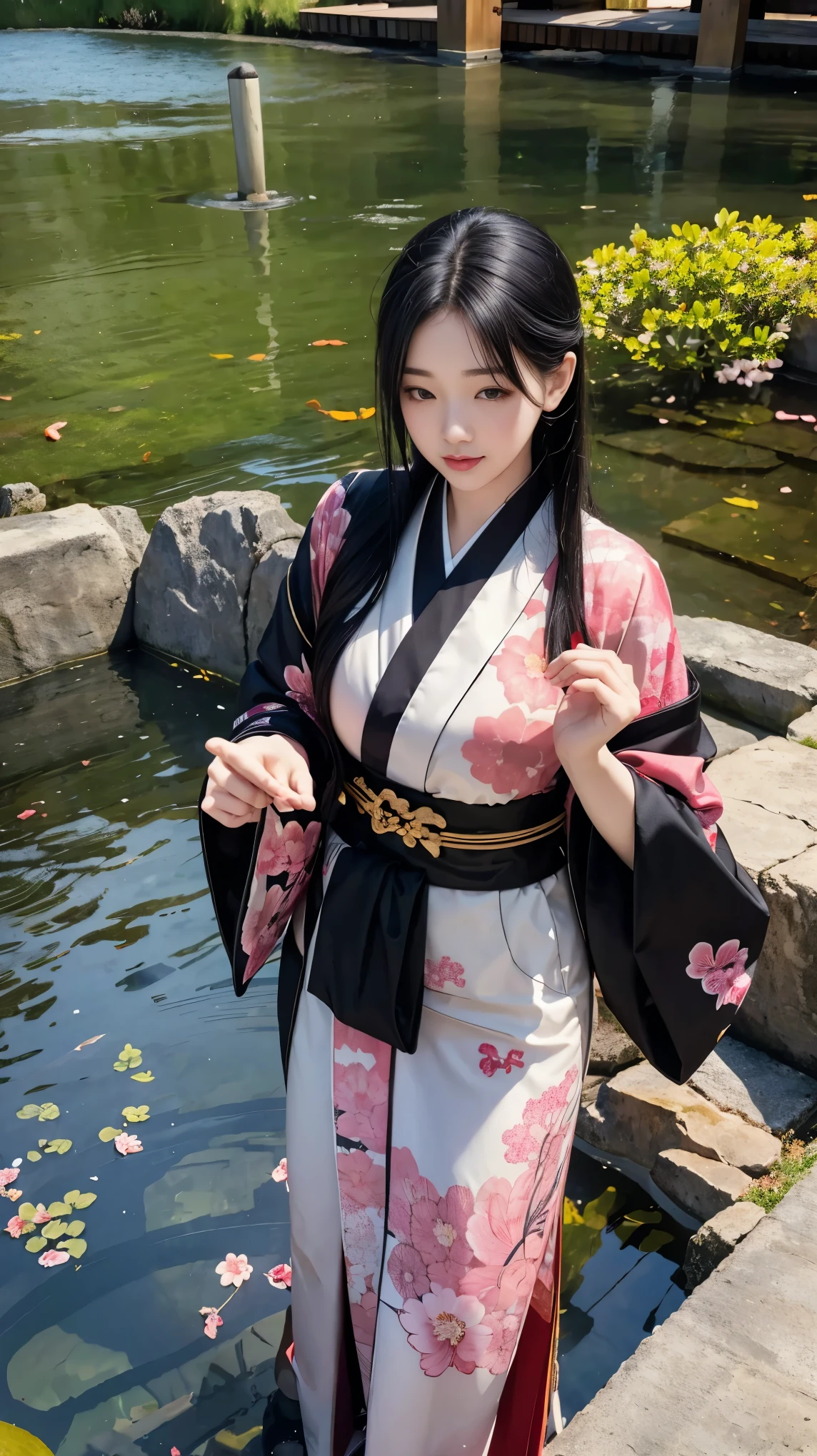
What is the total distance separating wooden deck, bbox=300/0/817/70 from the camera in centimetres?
1605

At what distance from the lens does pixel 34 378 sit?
7492 millimetres

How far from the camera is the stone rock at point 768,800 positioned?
8.50ft

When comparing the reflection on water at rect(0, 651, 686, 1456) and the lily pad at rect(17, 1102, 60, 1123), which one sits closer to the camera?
the reflection on water at rect(0, 651, 686, 1456)

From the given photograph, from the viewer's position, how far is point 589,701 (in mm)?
1443

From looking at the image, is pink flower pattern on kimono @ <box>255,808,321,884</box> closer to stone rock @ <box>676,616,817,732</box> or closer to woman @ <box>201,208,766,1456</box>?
woman @ <box>201,208,766,1456</box>

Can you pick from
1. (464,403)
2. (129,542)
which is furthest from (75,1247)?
(129,542)

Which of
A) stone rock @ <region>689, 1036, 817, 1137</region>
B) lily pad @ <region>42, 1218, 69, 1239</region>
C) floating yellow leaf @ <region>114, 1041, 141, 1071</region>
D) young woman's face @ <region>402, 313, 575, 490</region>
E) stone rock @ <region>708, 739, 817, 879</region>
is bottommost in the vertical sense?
floating yellow leaf @ <region>114, 1041, 141, 1071</region>

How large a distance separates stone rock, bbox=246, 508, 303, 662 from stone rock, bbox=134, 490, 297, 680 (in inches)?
0.8

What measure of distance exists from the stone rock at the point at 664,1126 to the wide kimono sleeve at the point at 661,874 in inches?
34.6

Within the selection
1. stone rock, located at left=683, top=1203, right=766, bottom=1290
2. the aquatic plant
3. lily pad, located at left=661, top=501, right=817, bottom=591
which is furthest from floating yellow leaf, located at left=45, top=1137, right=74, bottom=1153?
the aquatic plant

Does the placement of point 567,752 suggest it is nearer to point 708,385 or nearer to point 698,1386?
point 698,1386

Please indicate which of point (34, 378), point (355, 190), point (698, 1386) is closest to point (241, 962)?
point (698, 1386)

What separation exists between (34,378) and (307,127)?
871 cm

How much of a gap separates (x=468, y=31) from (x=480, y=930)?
63.2 feet
